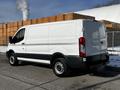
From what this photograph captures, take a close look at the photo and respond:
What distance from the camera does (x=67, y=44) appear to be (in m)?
9.69

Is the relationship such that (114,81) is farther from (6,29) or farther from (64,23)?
(6,29)

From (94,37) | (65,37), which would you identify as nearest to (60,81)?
(65,37)

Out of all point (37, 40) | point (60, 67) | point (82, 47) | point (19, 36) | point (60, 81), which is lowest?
point (60, 81)

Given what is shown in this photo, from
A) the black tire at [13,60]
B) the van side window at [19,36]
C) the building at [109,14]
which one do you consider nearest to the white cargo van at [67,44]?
the van side window at [19,36]

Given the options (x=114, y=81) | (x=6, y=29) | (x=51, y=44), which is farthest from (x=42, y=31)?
(x=6, y=29)

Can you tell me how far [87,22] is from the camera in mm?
9523

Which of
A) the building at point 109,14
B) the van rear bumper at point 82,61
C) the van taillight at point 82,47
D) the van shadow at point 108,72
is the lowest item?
the van shadow at point 108,72

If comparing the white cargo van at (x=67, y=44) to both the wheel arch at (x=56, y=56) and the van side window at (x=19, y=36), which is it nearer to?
the wheel arch at (x=56, y=56)

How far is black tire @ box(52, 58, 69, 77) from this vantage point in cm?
969

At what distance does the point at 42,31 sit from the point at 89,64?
2.77m

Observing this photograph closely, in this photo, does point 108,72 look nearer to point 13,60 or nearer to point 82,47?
point 82,47

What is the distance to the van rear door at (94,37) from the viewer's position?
31.0ft

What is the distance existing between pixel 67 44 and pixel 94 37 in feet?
3.64

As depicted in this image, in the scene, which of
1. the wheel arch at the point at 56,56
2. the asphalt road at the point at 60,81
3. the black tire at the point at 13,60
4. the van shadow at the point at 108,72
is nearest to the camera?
the asphalt road at the point at 60,81
